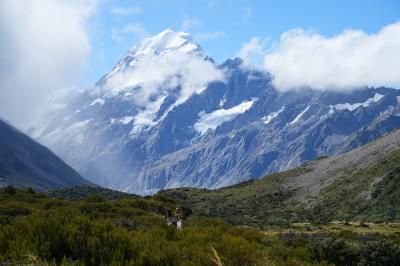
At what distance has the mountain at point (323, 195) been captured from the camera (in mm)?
74375

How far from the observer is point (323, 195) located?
9788 cm

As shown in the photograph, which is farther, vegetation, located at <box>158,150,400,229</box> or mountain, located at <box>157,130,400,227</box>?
mountain, located at <box>157,130,400,227</box>

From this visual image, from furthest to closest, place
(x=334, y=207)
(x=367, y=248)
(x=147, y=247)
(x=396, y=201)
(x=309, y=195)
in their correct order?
(x=309, y=195), (x=334, y=207), (x=396, y=201), (x=367, y=248), (x=147, y=247)

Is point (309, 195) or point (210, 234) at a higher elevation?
point (309, 195)

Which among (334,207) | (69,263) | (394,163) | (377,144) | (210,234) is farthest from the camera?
(377,144)

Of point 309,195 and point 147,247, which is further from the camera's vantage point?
point 309,195

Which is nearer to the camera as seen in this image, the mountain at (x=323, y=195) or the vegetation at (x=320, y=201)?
the vegetation at (x=320, y=201)

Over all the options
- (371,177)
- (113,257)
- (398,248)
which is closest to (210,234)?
(113,257)

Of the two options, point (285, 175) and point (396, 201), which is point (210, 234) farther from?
point (285, 175)

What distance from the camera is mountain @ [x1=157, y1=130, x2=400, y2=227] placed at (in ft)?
244

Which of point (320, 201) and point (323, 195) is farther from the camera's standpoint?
point (323, 195)

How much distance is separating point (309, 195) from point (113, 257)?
9355 centimetres

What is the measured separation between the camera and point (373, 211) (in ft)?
245

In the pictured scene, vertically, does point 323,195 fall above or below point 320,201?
above
